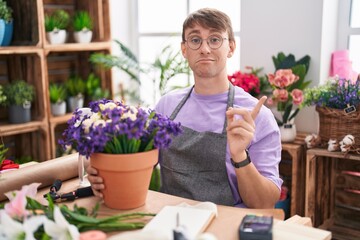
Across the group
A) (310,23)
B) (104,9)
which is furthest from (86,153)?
(104,9)

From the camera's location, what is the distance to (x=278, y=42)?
9.62ft

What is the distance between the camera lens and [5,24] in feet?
9.71

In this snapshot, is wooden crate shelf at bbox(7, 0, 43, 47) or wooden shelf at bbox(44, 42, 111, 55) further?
wooden shelf at bbox(44, 42, 111, 55)

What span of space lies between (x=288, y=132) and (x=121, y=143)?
1.69 metres

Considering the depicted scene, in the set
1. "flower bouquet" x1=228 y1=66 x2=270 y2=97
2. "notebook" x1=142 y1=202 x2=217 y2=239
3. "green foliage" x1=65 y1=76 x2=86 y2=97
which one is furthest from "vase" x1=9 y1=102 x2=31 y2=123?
"notebook" x1=142 y1=202 x2=217 y2=239

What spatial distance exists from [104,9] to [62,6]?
35 cm

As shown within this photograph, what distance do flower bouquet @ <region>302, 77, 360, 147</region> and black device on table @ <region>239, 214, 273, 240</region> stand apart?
1484mm

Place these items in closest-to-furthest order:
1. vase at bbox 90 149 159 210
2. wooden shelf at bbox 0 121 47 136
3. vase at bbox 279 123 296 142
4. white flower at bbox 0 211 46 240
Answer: white flower at bbox 0 211 46 240
vase at bbox 90 149 159 210
vase at bbox 279 123 296 142
wooden shelf at bbox 0 121 47 136

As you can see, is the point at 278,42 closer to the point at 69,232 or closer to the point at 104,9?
the point at 104,9

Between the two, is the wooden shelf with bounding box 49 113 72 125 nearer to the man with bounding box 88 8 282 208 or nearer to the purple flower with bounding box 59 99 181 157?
the man with bounding box 88 8 282 208

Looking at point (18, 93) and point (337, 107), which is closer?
point (337, 107)

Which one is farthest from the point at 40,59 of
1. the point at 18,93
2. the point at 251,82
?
the point at 251,82

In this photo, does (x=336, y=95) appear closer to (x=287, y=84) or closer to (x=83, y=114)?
(x=287, y=84)

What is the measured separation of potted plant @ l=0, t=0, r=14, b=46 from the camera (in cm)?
292
